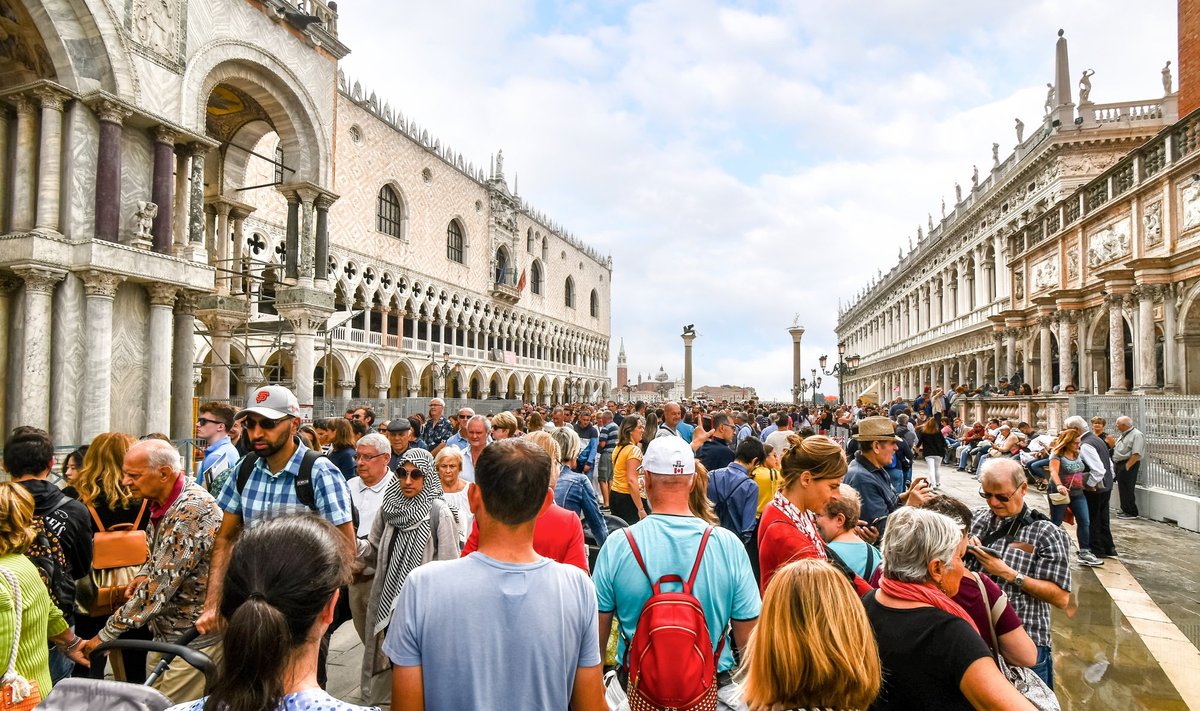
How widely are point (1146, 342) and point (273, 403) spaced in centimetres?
1680

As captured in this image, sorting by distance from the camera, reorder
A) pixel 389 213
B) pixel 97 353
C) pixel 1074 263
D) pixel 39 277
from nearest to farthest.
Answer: pixel 39 277, pixel 97 353, pixel 1074 263, pixel 389 213

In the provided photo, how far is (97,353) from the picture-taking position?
955 cm

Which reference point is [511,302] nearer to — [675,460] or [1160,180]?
[1160,180]

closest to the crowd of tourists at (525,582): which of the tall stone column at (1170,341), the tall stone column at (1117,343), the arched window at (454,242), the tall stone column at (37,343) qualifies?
the tall stone column at (37,343)

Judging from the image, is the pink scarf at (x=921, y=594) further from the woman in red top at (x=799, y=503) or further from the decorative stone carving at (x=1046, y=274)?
the decorative stone carving at (x=1046, y=274)

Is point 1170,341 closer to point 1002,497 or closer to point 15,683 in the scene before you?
point 1002,497

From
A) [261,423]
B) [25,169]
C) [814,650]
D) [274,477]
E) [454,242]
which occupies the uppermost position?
[454,242]

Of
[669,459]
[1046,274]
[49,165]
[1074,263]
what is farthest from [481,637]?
[1046,274]

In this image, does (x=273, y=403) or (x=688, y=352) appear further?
(x=688, y=352)

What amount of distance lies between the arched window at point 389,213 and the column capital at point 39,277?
2094cm

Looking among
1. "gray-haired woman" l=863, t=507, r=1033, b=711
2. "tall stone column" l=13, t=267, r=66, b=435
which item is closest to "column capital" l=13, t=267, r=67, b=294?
"tall stone column" l=13, t=267, r=66, b=435

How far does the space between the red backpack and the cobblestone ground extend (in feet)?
7.07

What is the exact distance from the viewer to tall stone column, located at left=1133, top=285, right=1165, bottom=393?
1353 centimetres

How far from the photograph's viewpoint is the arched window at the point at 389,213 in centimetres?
3041
